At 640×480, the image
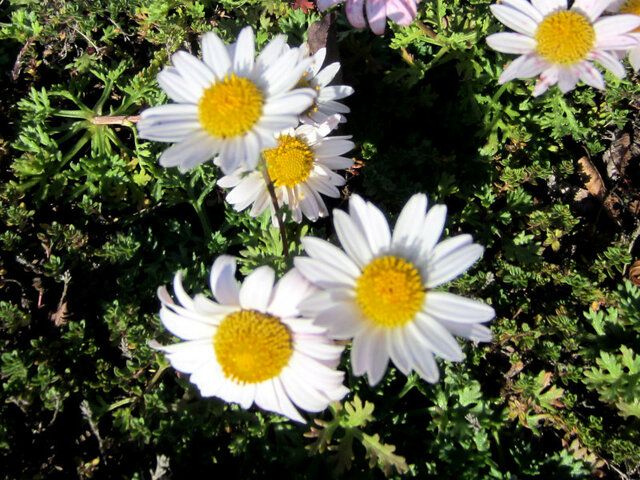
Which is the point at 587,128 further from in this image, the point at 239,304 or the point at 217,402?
the point at 217,402

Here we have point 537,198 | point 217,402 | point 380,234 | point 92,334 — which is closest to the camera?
point 380,234

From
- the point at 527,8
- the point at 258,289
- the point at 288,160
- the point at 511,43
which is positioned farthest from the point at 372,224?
the point at 527,8

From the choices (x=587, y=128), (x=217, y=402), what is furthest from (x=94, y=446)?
(x=587, y=128)

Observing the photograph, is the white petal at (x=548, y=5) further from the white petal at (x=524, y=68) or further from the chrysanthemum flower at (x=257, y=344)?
the chrysanthemum flower at (x=257, y=344)

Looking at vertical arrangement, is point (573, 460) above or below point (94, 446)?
→ below

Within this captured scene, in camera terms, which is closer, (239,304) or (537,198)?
(239,304)

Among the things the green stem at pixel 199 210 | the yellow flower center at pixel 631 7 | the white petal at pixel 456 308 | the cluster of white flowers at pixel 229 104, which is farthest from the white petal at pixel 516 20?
the green stem at pixel 199 210

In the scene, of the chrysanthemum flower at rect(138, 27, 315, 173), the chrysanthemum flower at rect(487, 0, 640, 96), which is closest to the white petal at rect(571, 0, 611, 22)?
the chrysanthemum flower at rect(487, 0, 640, 96)

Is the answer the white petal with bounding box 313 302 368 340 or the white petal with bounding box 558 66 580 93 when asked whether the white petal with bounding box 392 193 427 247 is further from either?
the white petal with bounding box 558 66 580 93
